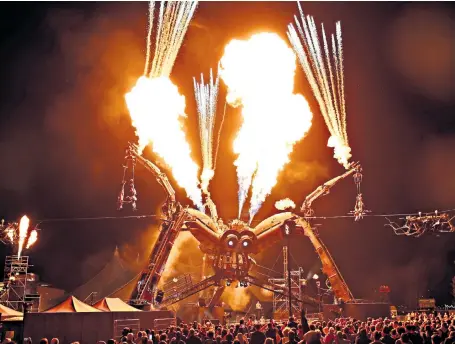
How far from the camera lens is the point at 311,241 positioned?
137 feet

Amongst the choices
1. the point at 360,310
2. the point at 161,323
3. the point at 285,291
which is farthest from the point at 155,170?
the point at 161,323

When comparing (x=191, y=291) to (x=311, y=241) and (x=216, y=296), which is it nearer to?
(x=216, y=296)

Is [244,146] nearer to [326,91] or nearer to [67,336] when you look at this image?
[326,91]

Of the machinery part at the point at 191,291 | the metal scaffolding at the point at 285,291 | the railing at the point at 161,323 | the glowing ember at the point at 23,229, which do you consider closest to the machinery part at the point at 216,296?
the machinery part at the point at 191,291

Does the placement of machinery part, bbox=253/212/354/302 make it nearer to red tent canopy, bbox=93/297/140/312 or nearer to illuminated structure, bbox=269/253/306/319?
illuminated structure, bbox=269/253/306/319

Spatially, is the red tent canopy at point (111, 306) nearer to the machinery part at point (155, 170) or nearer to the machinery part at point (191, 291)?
the machinery part at point (155, 170)

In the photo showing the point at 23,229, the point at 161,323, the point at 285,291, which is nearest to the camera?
the point at 161,323

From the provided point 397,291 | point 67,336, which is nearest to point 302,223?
point 397,291

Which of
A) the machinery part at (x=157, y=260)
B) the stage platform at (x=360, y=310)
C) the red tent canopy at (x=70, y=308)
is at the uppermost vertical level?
the machinery part at (x=157, y=260)

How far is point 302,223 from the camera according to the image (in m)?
41.5

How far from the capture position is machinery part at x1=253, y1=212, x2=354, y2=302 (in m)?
38.9

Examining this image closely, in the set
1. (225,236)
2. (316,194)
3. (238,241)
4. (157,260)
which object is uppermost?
(316,194)

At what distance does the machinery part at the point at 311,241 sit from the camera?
3888 centimetres

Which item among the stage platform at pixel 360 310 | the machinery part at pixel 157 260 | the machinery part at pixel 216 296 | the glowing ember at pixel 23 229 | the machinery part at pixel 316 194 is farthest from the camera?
the machinery part at pixel 216 296
